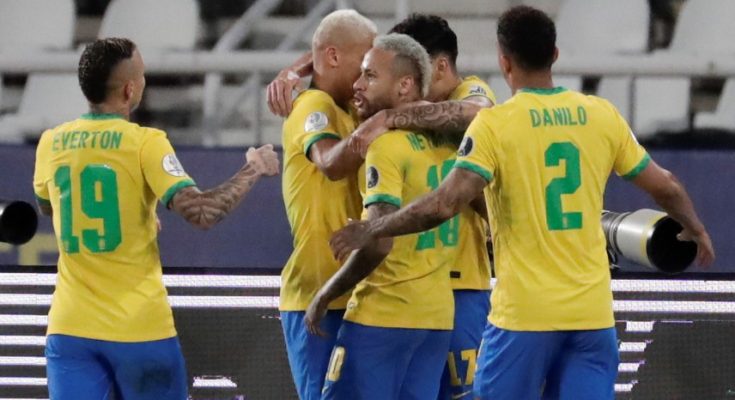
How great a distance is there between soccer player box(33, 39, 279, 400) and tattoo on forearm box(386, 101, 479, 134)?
1.59 ft

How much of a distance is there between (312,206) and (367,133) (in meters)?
0.47

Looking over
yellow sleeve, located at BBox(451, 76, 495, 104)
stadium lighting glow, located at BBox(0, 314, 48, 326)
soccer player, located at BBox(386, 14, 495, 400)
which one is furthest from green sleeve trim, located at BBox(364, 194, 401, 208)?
stadium lighting glow, located at BBox(0, 314, 48, 326)

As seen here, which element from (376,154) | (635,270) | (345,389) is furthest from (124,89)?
(635,270)

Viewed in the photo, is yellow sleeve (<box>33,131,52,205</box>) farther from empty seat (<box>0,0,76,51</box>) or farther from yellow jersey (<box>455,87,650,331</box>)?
empty seat (<box>0,0,76,51</box>)

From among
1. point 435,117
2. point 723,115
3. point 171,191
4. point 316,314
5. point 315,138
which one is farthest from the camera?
point 723,115

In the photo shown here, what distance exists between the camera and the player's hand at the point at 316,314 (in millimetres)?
3879

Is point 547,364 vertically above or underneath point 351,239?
underneath

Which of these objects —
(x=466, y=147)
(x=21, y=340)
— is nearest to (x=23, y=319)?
(x=21, y=340)

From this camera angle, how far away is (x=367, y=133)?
3750 millimetres

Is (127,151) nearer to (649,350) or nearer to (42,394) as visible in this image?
(42,394)

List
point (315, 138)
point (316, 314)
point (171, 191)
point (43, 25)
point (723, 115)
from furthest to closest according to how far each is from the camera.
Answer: point (43, 25) < point (723, 115) < point (315, 138) < point (316, 314) < point (171, 191)

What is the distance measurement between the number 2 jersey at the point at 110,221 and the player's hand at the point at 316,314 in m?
0.42

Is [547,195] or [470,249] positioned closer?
[547,195]

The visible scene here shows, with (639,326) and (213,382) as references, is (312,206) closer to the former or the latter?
(213,382)
